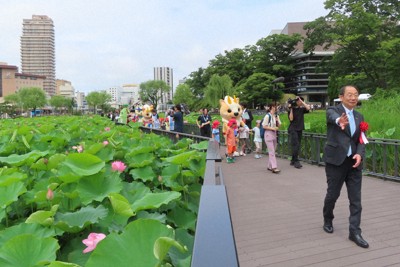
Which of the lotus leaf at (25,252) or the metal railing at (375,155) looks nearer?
the lotus leaf at (25,252)

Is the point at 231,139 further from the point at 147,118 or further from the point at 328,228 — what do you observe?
the point at 147,118

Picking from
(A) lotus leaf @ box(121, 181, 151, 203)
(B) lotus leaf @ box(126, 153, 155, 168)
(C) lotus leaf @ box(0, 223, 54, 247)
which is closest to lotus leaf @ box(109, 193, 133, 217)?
(C) lotus leaf @ box(0, 223, 54, 247)

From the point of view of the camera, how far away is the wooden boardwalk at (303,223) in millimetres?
3479

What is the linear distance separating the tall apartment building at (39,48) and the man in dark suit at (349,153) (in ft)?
517

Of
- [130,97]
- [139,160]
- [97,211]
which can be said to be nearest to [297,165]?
[139,160]

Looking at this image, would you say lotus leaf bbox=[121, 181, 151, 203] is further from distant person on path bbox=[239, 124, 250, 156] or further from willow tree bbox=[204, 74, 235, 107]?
willow tree bbox=[204, 74, 235, 107]

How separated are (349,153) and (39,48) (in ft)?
549

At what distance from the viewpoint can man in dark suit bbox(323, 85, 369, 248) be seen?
3.68 meters

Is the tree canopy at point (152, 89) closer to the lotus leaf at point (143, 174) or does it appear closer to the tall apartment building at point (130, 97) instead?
the tall apartment building at point (130, 97)

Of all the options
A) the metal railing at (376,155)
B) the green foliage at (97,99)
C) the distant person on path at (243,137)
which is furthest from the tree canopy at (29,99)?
the metal railing at (376,155)

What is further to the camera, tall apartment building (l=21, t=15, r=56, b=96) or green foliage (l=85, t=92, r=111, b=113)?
tall apartment building (l=21, t=15, r=56, b=96)

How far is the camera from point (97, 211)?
5.03 ft

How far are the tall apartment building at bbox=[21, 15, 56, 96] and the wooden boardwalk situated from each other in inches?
6109

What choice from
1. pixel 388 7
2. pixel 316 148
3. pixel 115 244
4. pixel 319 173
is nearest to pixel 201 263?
pixel 115 244
